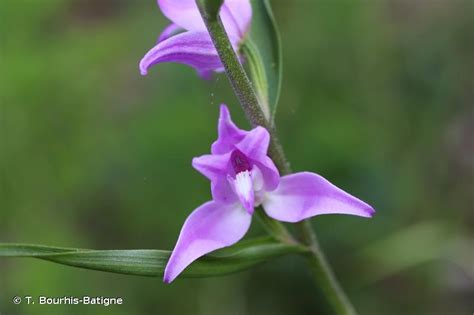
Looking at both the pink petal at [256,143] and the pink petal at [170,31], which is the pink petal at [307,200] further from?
the pink petal at [170,31]

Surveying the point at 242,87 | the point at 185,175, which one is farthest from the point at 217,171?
the point at 185,175

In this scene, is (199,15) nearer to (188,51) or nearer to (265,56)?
(188,51)

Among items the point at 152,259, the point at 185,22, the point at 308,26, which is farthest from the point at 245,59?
the point at 308,26

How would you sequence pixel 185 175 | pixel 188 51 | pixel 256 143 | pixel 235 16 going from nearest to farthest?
pixel 256 143
pixel 188 51
pixel 235 16
pixel 185 175

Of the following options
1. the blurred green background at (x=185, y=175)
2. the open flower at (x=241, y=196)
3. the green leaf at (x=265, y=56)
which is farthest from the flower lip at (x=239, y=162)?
the blurred green background at (x=185, y=175)

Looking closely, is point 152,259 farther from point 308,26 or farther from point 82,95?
point 308,26

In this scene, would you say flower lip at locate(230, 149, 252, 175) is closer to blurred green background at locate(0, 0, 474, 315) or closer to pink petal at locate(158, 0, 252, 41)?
pink petal at locate(158, 0, 252, 41)
